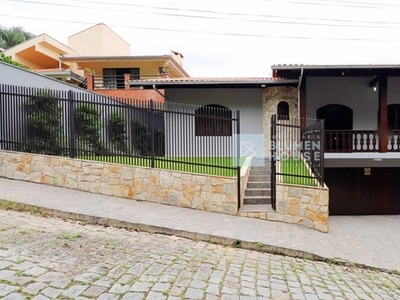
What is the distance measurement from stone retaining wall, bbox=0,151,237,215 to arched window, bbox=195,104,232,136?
1066 millimetres

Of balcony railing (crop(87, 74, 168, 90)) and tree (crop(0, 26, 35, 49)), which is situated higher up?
tree (crop(0, 26, 35, 49))

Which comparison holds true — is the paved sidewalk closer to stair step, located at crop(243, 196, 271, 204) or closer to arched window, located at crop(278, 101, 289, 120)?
stair step, located at crop(243, 196, 271, 204)

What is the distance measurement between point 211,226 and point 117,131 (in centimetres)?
352

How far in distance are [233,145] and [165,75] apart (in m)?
12.3

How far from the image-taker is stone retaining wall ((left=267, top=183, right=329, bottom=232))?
7277 millimetres

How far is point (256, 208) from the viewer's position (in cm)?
772

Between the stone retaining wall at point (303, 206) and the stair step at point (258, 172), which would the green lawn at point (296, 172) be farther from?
the stair step at point (258, 172)

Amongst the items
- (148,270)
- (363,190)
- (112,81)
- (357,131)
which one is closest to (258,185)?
(357,131)

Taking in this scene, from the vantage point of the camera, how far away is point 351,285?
14.0 ft

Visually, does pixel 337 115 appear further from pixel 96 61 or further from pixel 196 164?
pixel 96 61

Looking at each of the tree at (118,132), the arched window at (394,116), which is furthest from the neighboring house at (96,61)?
the arched window at (394,116)

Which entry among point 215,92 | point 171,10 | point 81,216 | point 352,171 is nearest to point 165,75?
point 171,10

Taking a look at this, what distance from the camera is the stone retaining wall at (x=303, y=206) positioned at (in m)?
7.28

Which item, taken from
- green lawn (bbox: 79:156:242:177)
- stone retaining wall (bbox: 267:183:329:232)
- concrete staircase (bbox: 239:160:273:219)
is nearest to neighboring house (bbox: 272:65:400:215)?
concrete staircase (bbox: 239:160:273:219)
